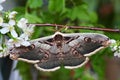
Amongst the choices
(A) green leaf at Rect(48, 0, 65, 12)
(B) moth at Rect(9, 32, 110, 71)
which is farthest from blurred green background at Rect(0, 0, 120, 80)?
(B) moth at Rect(9, 32, 110, 71)

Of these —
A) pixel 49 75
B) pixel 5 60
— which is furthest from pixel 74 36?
pixel 49 75

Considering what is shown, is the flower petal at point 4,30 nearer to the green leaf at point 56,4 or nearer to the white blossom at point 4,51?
the white blossom at point 4,51

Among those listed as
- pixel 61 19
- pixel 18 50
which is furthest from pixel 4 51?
pixel 61 19

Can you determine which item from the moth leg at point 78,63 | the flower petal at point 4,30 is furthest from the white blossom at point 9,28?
the moth leg at point 78,63

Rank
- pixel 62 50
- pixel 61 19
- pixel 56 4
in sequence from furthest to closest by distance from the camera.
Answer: pixel 61 19
pixel 56 4
pixel 62 50

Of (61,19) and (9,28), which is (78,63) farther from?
(61,19)

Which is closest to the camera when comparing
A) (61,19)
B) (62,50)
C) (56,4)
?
(62,50)
